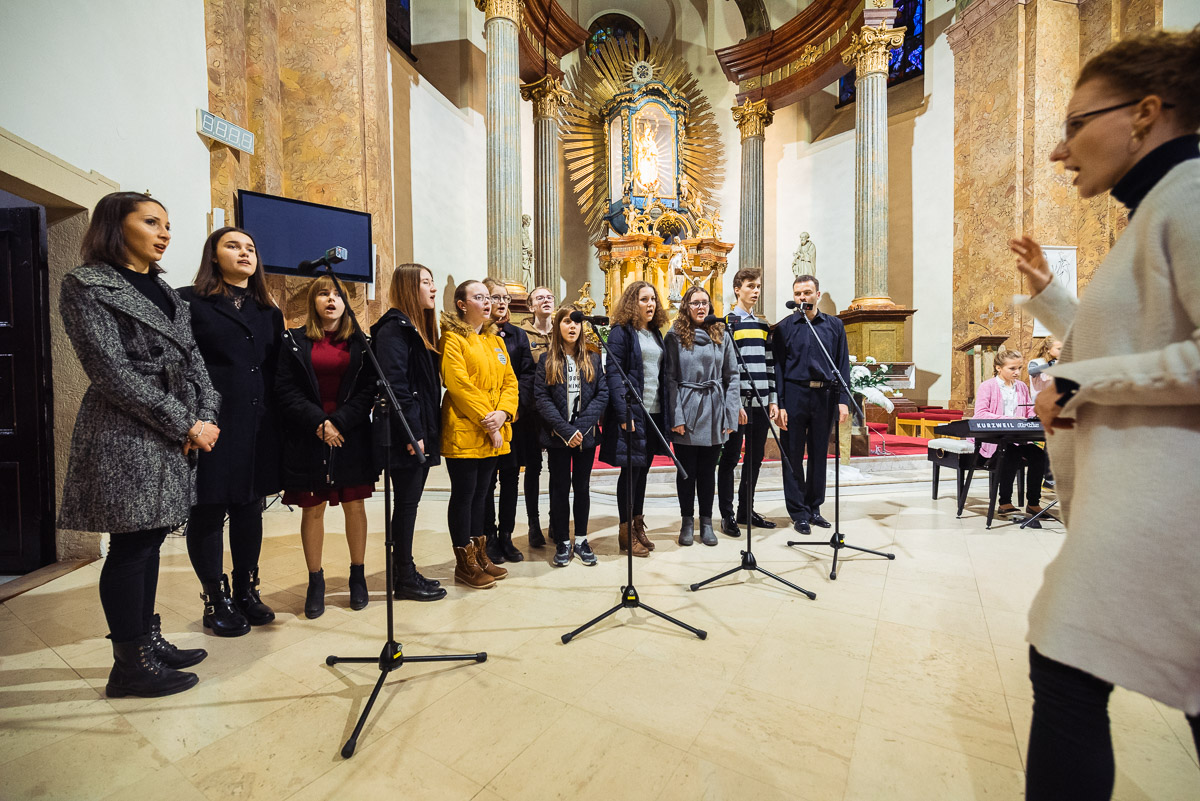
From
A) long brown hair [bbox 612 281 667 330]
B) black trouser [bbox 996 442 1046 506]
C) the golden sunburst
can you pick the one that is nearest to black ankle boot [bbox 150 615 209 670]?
long brown hair [bbox 612 281 667 330]

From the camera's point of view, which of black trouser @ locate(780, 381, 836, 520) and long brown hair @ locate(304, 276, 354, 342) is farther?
black trouser @ locate(780, 381, 836, 520)

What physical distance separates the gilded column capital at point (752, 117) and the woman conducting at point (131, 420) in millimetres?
12485

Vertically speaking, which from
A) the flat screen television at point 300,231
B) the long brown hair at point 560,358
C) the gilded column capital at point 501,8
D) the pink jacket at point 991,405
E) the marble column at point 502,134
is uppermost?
the gilded column capital at point 501,8

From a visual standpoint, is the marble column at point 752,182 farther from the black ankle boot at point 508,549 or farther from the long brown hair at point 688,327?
the black ankle boot at point 508,549

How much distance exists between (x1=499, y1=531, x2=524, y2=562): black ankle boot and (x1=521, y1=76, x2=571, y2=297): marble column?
8.11m

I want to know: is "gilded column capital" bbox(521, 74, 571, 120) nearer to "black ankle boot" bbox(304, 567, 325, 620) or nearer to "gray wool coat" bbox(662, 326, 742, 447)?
"gray wool coat" bbox(662, 326, 742, 447)

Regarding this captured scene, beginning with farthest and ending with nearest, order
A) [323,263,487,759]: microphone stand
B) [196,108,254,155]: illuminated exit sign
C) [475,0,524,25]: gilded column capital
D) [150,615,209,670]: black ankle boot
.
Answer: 1. [475,0,524,25]: gilded column capital
2. [196,108,254,155]: illuminated exit sign
3. [150,615,209,670]: black ankle boot
4. [323,263,487,759]: microphone stand

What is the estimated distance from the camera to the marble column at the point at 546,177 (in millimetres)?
11156

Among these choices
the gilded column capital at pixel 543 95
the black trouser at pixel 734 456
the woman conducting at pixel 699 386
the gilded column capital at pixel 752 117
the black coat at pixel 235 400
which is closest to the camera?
the black coat at pixel 235 400

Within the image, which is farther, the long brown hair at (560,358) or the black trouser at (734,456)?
the black trouser at (734,456)

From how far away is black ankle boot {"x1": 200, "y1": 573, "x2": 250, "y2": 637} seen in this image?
2.50 meters

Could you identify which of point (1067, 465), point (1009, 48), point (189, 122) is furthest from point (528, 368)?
point (1009, 48)

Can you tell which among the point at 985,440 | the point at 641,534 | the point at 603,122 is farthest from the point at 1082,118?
the point at 603,122

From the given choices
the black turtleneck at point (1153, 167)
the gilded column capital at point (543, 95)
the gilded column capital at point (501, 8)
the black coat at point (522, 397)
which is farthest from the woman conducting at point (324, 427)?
the gilded column capital at point (543, 95)
